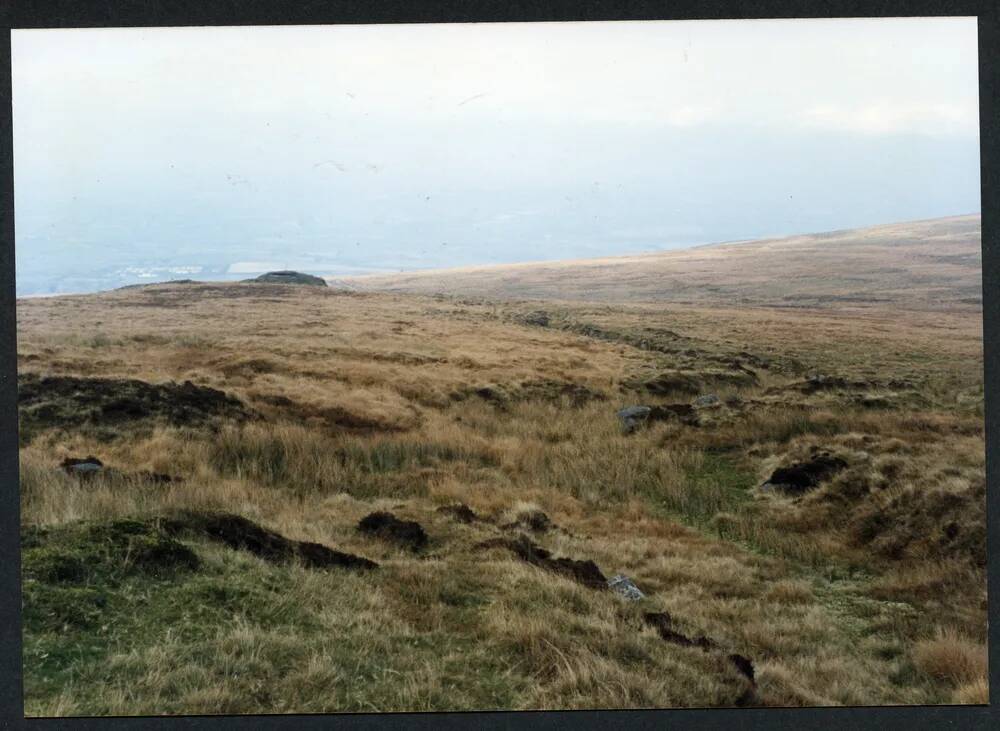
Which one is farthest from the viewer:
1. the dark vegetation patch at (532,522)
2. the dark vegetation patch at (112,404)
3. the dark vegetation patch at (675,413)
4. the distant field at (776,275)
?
the distant field at (776,275)

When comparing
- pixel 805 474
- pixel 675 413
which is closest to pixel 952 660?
pixel 805 474

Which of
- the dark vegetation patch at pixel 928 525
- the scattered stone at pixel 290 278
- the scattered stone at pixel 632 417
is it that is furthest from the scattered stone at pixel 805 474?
the scattered stone at pixel 290 278

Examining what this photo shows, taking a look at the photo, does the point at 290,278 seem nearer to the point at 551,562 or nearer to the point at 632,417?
the point at 632,417

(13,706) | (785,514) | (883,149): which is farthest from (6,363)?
(883,149)

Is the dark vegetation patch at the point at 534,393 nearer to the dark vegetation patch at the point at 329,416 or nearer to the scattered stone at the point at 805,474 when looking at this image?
the dark vegetation patch at the point at 329,416

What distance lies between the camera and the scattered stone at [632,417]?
18.4ft

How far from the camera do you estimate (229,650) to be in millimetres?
3930

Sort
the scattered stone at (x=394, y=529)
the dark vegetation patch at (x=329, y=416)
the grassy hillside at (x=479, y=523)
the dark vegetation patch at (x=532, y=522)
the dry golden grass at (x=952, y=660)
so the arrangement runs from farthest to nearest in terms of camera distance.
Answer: the dark vegetation patch at (x=329, y=416) → the dark vegetation patch at (x=532, y=522) → the scattered stone at (x=394, y=529) → the dry golden grass at (x=952, y=660) → the grassy hillside at (x=479, y=523)

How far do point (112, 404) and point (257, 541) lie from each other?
1.65 metres

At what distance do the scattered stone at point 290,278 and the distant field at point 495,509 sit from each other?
1.40 ft

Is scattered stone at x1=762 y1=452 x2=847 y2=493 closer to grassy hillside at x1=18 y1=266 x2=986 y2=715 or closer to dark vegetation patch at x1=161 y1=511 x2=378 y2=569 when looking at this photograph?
grassy hillside at x1=18 y1=266 x2=986 y2=715

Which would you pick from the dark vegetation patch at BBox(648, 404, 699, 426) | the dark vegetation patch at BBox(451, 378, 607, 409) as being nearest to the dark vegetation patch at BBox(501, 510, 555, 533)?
the dark vegetation patch at BBox(451, 378, 607, 409)

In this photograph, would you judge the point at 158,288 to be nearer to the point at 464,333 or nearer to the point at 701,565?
the point at 464,333

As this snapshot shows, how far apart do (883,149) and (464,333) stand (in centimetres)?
358
